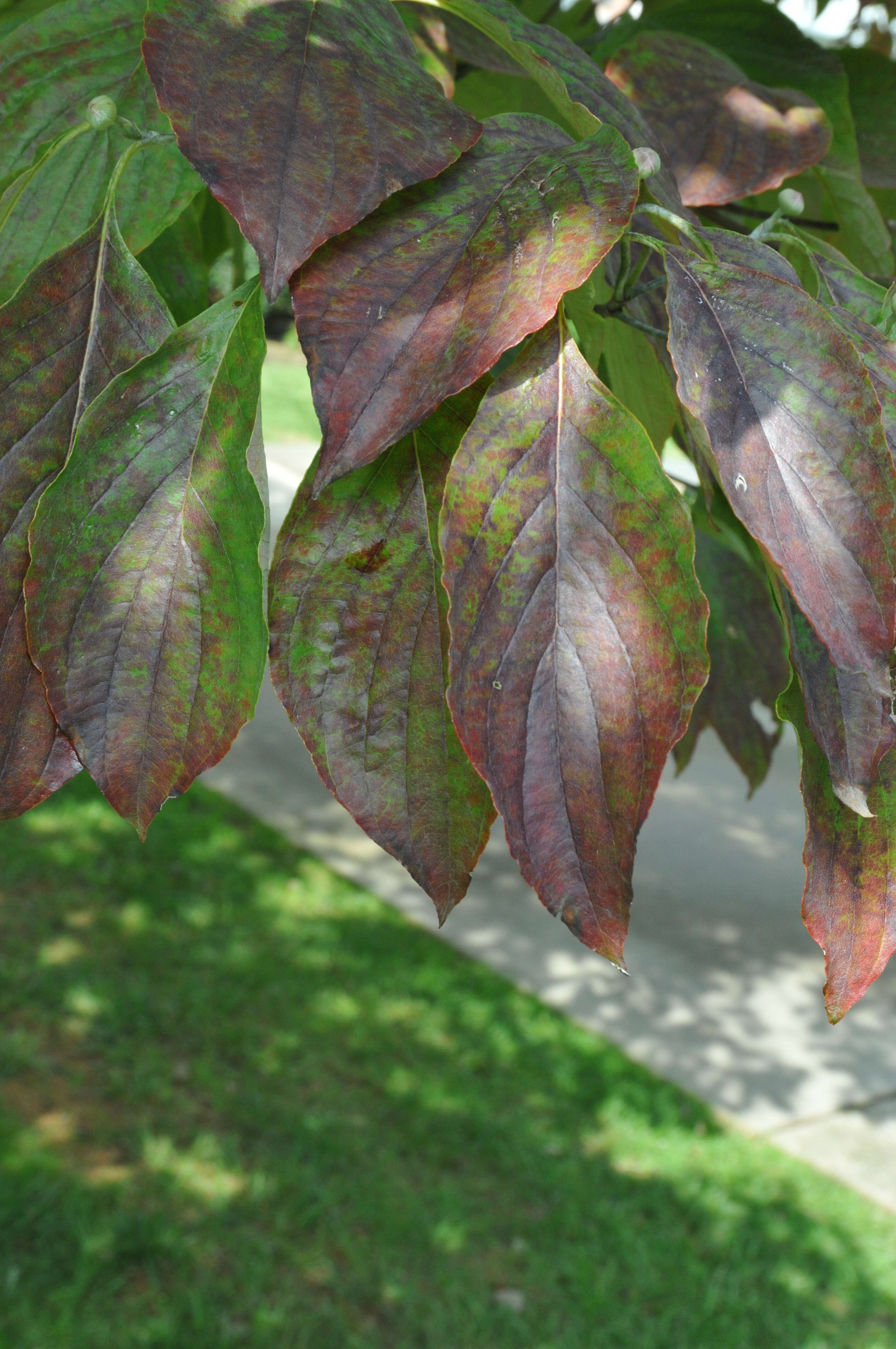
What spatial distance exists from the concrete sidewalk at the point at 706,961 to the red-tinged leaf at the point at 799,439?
3203 millimetres

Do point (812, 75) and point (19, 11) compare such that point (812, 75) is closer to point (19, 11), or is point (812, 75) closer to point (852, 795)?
point (19, 11)

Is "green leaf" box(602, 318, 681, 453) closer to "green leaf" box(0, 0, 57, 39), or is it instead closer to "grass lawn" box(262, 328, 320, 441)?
"green leaf" box(0, 0, 57, 39)

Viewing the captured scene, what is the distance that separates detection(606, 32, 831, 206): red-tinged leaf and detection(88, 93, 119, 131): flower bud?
0.41 meters

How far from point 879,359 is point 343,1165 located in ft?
9.20

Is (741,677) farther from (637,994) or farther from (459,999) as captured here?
(637,994)

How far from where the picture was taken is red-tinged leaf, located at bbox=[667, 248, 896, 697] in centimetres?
49

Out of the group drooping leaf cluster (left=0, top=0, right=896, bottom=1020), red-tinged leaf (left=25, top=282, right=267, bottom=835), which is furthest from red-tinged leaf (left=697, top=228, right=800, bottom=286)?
red-tinged leaf (left=25, top=282, right=267, bottom=835)

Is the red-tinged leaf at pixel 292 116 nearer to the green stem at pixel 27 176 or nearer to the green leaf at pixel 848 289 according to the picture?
the green stem at pixel 27 176

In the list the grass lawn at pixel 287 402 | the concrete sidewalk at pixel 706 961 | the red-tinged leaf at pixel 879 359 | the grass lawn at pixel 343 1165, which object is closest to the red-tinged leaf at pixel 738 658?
the red-tinged leaf at pixel 879 359

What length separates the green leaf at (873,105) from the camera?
3.49ft

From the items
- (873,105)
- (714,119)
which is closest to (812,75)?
(873,105)

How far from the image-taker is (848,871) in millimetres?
566

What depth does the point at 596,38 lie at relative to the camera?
114cm

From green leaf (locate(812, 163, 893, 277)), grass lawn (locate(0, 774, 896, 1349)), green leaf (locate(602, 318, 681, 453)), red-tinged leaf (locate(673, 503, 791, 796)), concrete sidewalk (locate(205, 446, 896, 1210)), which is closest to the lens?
green leaf (locate(602, 318, 681, 453))
